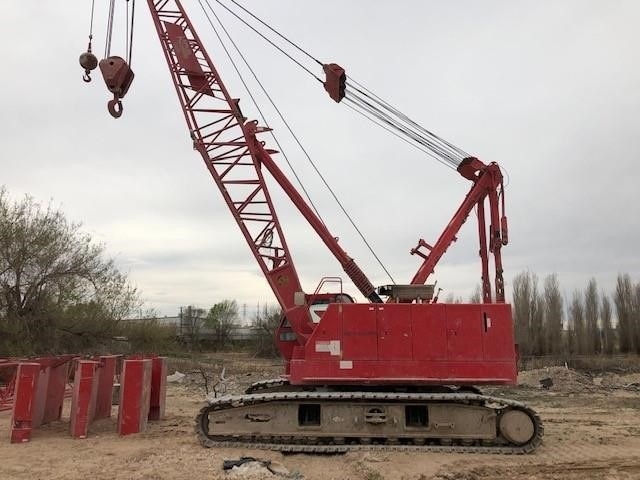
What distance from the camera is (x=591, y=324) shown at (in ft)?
146

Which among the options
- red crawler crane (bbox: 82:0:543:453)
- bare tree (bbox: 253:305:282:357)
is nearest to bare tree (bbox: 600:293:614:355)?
bare tree (bbox: 253:305:282:357)

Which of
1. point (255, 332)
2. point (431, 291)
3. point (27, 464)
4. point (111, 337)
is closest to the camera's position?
point (27, 464)

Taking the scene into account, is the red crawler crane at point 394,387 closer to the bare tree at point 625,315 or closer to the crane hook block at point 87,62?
the crane hook block at point 87,62

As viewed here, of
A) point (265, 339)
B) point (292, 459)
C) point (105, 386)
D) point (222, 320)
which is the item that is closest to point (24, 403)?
point (105, 386)

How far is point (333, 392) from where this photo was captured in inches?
354

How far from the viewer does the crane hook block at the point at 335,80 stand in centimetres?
1153

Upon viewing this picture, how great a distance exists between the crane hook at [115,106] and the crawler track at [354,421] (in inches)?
257

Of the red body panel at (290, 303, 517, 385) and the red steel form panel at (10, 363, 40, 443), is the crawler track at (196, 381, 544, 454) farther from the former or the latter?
the red steel form panel at (10, 363, 40, 443)

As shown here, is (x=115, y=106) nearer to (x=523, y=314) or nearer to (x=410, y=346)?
(x=410, y=346)

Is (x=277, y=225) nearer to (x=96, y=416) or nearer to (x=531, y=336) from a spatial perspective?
(x=96, y=416)

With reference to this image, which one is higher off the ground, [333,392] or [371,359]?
[371,359]

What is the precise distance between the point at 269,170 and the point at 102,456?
610 centimetres

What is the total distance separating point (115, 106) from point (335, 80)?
4.74 m

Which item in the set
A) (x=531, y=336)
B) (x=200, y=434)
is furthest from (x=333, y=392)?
(x=531, y=336)
